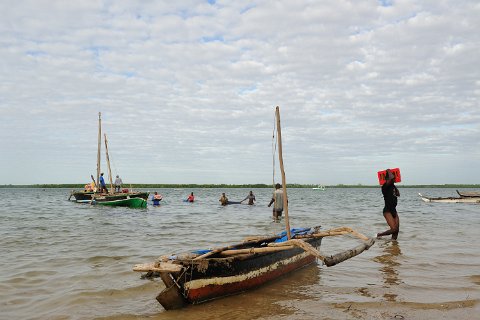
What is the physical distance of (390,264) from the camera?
9.45 m

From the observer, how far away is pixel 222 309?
6039 millimetres

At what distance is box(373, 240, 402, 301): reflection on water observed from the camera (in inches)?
299

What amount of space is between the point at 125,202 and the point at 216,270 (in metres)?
27.3

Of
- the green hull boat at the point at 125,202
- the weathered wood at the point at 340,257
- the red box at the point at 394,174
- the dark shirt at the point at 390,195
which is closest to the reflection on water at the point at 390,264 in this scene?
the weathered wood at the point at 340,257

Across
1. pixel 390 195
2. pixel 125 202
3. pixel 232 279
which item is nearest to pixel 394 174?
pixel 390 195

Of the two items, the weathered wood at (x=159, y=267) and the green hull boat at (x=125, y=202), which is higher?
the weathered wood at (x=159, y=267)

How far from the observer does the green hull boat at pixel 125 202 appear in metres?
30.9

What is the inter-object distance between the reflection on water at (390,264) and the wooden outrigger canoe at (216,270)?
0.90 metres

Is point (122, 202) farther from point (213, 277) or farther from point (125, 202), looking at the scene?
point (213, 277)

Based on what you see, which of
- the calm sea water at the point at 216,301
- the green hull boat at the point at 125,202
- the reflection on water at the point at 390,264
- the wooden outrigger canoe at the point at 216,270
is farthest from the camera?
the green hull boat at the point at 125,202

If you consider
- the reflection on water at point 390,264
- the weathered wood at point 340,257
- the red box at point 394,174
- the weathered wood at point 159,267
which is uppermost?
the red box at point 394,174

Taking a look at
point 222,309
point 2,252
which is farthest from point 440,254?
point 2,252

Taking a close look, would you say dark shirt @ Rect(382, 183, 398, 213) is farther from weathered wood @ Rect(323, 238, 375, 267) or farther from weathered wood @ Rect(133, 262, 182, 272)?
weathered wood @ Rect(133, 262, 182, 272)

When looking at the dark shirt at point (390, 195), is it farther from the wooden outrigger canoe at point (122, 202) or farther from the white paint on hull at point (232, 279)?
the wooden outrigger canoe at point (122, 202)
